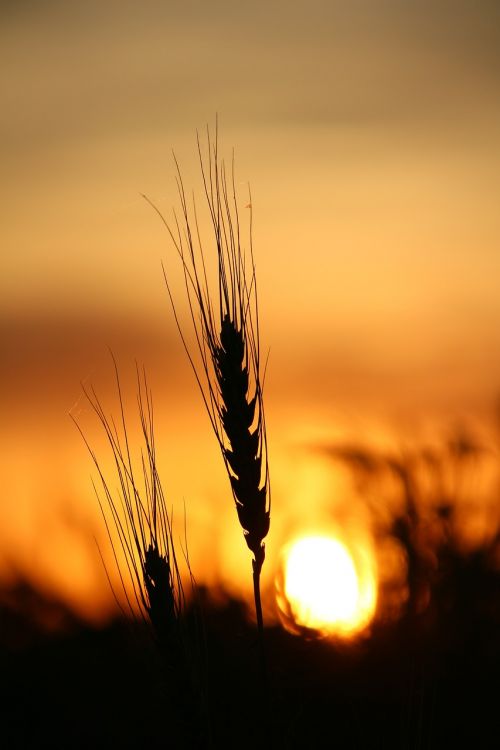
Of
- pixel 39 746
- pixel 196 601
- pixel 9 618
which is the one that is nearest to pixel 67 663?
pixel 9 618

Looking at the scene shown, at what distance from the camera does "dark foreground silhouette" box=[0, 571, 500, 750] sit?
6945 mm

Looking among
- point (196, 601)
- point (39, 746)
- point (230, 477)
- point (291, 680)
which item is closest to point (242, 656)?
point (291, 680)

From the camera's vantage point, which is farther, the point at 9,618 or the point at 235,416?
the point at 9,618

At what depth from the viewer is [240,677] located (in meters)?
8.27

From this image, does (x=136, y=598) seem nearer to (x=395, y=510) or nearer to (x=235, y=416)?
(x=235, y=416)

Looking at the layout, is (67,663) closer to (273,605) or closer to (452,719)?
(273,605)

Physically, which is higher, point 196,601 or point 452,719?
point 452,719

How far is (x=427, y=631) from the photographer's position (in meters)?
7.43

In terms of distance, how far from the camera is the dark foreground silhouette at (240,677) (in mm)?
6945

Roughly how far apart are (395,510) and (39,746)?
192 inches

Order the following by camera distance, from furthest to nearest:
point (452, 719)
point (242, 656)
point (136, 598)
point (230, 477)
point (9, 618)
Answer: point (9, 618) → point (242, 656) → point (452, 719) → point (136, 598) → point (230, 477)

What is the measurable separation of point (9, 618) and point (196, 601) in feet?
21.0

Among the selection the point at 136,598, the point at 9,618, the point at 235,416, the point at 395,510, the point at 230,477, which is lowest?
the point at 136,598

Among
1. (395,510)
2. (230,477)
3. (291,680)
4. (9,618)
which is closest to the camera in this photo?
(230,477)
